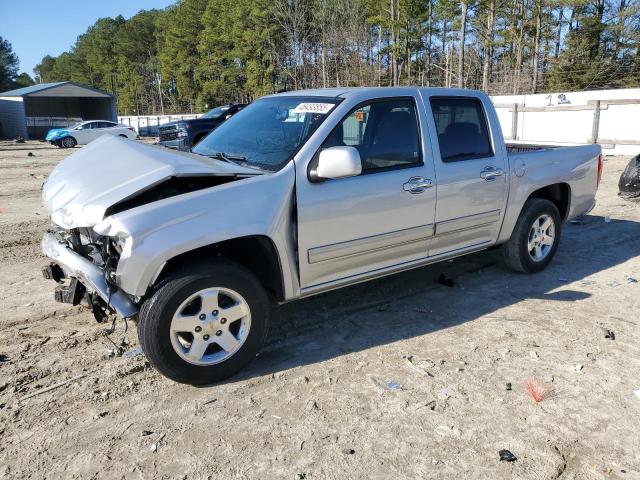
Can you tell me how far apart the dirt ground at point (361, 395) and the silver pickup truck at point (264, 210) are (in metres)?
0.40

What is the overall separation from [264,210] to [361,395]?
1.35 metres

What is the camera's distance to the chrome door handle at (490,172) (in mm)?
4828

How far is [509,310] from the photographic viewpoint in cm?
480

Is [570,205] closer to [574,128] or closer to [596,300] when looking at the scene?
[596,300]

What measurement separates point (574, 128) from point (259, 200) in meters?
19.0

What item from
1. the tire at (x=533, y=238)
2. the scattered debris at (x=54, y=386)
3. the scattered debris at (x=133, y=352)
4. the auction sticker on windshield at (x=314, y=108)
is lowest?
the scattered debris at (x=54, y=386)

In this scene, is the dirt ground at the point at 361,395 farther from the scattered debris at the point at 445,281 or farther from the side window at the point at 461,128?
the side window at the point at 461,128

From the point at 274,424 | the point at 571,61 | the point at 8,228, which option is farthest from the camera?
the point at 571,61

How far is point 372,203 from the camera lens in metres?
4.04

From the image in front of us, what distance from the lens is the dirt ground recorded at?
2803mm

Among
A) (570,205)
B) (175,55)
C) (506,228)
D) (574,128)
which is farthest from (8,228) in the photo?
(175,55)

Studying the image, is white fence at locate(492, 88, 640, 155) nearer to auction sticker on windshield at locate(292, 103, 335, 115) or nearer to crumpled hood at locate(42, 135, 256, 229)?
auction sticker on windshield at locate(292, 103, 335, 115)

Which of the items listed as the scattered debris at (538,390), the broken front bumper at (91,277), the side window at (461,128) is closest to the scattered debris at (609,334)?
the scattered debris at (538,390)

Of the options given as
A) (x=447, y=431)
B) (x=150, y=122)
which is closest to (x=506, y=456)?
(x=447, y=431)
